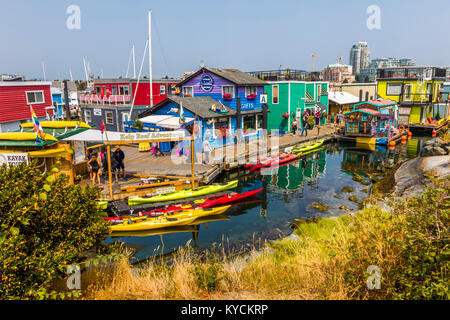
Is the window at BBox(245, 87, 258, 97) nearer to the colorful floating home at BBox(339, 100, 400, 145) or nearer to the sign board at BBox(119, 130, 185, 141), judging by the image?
the colorful floating home at BBox(339, 100, 400, 145)

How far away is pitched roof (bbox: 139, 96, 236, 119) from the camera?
27.7m

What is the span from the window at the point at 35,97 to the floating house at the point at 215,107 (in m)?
10.9

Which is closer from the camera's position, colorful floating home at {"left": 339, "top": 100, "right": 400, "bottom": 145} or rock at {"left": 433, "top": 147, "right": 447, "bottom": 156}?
rock at {"left": 433, "top": 147, "right": 447, "bottom": 156}

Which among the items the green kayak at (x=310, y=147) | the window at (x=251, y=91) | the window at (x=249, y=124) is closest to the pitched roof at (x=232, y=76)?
the window at (x=251, y=91)

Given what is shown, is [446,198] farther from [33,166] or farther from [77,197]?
[33,166]

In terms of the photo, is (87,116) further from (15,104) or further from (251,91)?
(251,91)

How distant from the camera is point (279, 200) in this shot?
20.5 meters

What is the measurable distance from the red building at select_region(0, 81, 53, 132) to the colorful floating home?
3347 centimetres

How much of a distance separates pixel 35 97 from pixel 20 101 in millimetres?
1990

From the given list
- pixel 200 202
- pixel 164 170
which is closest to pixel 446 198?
pixel 200 202

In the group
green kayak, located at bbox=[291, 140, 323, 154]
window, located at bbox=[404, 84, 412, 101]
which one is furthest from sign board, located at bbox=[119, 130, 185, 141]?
window, located at bbox=[404, 84, 412, 101]

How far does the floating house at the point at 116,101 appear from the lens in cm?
3569

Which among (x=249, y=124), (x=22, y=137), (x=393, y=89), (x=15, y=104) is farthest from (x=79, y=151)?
(x=393, y=89)
